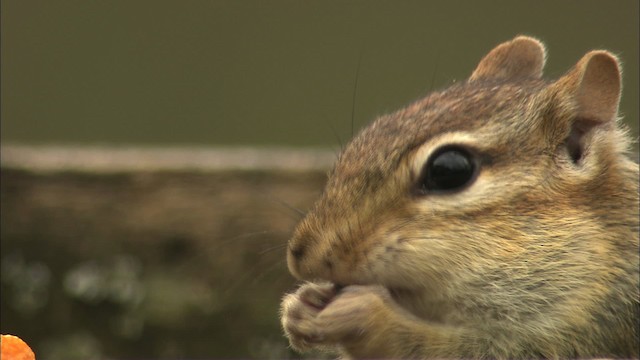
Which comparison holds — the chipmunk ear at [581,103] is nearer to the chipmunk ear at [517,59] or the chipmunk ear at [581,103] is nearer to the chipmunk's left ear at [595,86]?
the chipmunk's left ear at [595,86]

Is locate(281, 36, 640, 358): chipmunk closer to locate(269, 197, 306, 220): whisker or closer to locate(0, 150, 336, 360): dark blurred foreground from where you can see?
locate(269, 197, 306, 220): whisker

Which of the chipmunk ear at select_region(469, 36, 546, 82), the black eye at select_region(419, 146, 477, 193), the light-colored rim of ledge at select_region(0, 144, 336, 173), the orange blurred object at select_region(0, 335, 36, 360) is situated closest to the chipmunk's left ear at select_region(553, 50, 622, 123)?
the black eye at select_region(419, 146, 477, 193)

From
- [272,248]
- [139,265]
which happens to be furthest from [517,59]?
[139,265]

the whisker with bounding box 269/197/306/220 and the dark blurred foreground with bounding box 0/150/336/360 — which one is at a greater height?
the whisker with bounding box 269/197/306/220

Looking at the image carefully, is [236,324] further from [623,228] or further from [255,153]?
[623,228]

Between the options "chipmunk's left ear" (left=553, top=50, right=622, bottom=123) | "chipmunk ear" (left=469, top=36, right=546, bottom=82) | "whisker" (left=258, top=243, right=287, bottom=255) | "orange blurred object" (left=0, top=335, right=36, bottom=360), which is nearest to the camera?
"orange blurred object" (left=0, top=335, right=36, bottom=360)

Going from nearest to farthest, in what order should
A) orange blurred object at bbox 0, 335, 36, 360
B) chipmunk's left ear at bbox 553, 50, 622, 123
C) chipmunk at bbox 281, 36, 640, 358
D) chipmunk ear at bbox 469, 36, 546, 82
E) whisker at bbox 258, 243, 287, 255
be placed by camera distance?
orange blurred object at bbox 0, 335, 36, 360 → chipmunk at bbox 281, 36, 640, 358 → chipmunk's left ear at bbox 553, 50, 622, 123 → whisker at bbox 258, 243, 287, 255 → chipmunk ear at bbox 469, 36, 546, 82

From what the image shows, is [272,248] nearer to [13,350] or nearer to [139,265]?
[139,265]

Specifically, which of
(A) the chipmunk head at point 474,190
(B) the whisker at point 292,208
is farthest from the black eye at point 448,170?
(B) the whisker at point 292,208
